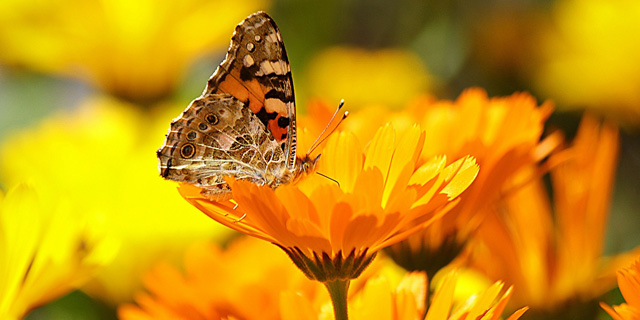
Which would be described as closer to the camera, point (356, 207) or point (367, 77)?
point (356, 207)

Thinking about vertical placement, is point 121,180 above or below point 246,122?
below

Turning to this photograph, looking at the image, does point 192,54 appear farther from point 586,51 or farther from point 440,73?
point 586,51

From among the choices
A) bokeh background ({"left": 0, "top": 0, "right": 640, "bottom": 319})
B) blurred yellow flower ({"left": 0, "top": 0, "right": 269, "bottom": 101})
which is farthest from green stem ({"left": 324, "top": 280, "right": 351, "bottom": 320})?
blurred yellow flower ({"left": 0, "top": 0, "right": 269, "bottom": 101})

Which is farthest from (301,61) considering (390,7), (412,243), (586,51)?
(412,243)

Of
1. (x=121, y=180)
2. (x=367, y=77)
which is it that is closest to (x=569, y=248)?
(x=121, y=180)

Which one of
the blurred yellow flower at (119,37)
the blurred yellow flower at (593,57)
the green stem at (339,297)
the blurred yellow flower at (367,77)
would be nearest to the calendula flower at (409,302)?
the green stem at (339,297)

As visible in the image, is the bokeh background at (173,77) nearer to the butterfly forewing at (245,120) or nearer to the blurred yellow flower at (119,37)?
the blurred yellow flower at (119,37)

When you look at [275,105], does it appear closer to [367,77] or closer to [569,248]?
[569,248]
